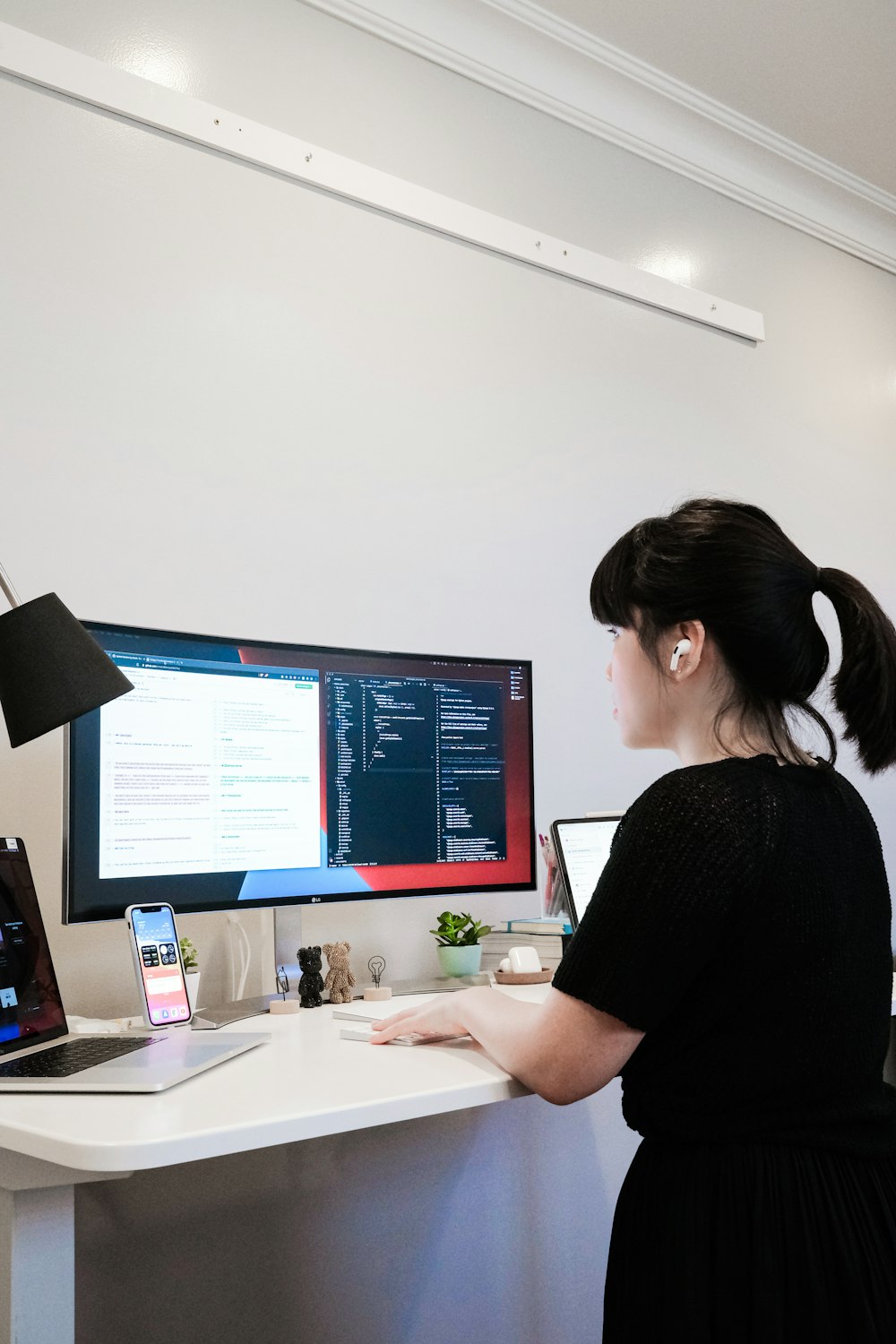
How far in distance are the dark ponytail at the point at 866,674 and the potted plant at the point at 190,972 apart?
895 millimetres

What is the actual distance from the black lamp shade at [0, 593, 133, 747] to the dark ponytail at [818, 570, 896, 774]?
0.78 m

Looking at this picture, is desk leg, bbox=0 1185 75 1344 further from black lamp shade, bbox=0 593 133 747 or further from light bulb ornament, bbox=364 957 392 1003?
light bulb ornament, bbox=364 957 392 1003

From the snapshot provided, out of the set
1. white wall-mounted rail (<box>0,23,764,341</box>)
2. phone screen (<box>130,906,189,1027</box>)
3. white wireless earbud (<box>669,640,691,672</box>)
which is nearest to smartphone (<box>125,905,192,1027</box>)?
phone screen (<box>130,906,189,1027</box>)

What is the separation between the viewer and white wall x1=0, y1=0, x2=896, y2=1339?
1.74 m

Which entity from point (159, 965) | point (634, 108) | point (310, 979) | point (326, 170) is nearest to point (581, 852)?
point (310, 979)

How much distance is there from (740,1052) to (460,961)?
0.91 metres

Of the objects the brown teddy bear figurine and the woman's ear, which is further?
the brown teddy bear figurine

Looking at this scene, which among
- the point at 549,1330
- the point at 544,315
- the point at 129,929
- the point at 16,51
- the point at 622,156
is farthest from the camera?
the point at 622,156

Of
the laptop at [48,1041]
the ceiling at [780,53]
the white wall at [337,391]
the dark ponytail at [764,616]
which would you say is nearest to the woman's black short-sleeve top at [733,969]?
the dark ponytail at [764,616]

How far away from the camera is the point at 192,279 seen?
191 centimetres

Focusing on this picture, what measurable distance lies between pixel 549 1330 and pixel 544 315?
81.2 inches

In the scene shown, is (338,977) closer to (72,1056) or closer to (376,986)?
(376,986)

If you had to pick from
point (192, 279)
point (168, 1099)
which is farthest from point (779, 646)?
point (192, 279)

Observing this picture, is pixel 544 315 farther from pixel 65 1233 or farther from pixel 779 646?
pixel 65 1233
